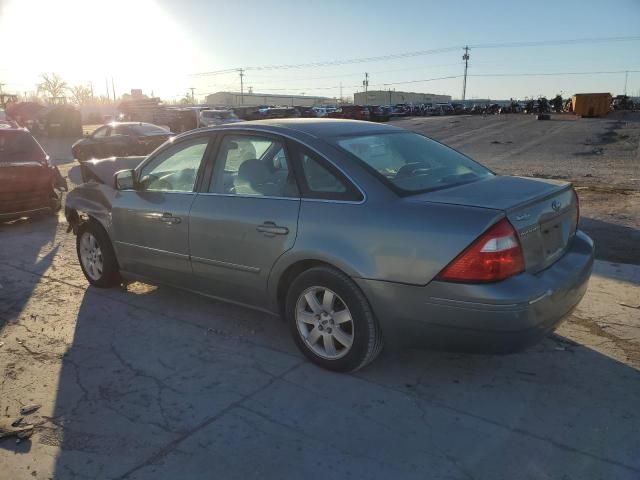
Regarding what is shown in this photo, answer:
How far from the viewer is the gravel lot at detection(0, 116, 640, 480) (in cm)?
263

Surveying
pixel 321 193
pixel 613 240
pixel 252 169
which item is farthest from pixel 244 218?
pixel 613 240

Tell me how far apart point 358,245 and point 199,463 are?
146 centimetres

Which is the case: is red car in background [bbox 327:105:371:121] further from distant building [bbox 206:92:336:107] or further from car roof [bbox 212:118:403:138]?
distant building [bbox 206:92:336:107]

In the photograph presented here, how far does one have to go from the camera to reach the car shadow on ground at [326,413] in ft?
8.57

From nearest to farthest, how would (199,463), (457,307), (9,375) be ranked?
1. (199,463)
2. (457,307)
3. (9,375)

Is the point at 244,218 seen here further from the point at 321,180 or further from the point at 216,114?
the point at 216,114

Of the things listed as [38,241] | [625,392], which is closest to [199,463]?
[625,392]

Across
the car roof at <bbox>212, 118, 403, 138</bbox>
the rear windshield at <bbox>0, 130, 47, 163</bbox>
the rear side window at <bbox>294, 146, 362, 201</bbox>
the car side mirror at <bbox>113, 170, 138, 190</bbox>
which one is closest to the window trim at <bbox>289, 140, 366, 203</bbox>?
the rear side window at <bbox>294, 146, 362, 201</bbox>

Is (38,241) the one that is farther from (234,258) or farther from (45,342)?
(234,258)

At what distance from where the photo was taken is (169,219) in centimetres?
A: 424

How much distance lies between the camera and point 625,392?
3.18 metres

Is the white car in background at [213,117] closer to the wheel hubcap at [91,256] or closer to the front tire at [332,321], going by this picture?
the wheel hubcap at [91,256]

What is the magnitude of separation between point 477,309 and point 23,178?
312 inches

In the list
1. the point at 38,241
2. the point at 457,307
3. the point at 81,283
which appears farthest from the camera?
the point at 38,241
